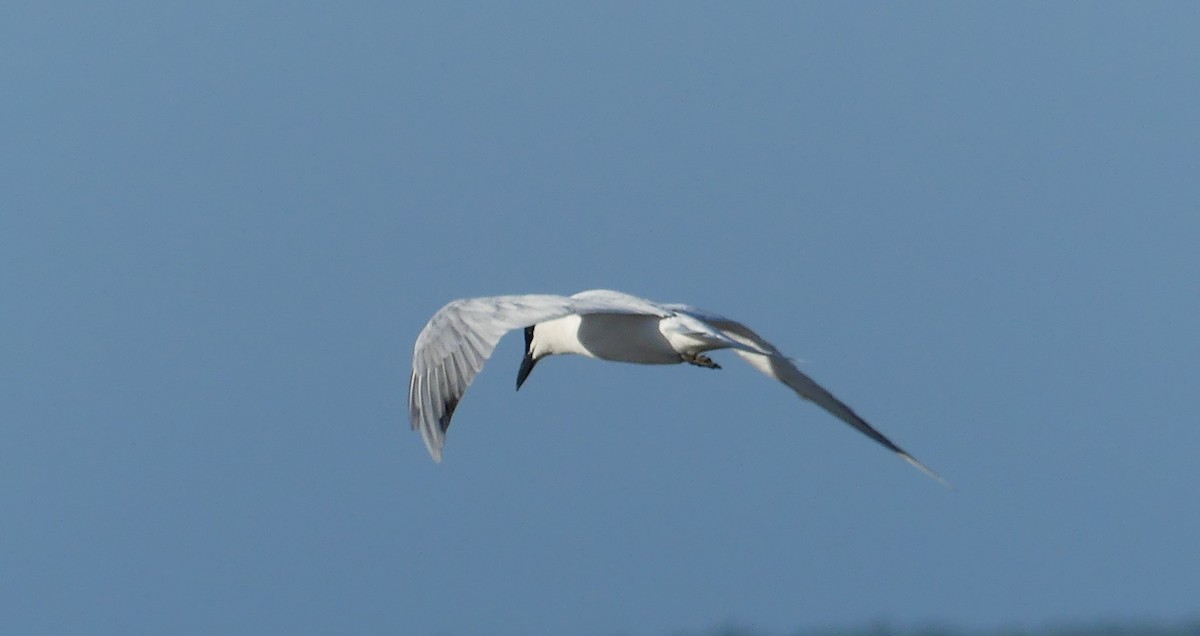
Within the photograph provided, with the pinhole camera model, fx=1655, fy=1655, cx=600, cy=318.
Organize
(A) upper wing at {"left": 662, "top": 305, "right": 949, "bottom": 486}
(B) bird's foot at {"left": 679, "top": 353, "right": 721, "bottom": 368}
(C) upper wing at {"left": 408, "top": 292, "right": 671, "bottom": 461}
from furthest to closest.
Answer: (A) upper wing at {"left": 662, "top": 305, "right": 949, "bottom": 486}, (B) bird's foot at {"left": 679, "top": 353, "right": 721, "bottom": 368}, (C) upper wing at {"left": 408, "top": 292, "right": 671, "bottom": 461}

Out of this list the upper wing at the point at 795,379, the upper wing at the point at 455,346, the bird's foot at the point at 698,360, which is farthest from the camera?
the upper wing at the point at 795,379

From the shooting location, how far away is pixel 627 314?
834cm

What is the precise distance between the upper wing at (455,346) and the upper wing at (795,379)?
69.6 inches

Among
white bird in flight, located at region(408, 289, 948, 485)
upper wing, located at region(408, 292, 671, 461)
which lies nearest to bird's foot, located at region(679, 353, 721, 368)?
white bird in flight, located at region(408, 289, 948, 485)

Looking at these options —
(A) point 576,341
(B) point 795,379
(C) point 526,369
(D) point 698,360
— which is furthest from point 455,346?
(B) point 795,379

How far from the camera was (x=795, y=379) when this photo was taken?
9.44 meters

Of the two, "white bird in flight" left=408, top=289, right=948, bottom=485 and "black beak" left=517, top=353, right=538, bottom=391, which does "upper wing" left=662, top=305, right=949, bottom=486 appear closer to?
"white bird in flight" left=408, top=289, right=948, bottom=485

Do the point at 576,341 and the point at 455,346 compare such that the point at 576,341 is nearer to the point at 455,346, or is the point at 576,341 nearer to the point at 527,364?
the point at 527,364

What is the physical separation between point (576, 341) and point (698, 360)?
0.68 m

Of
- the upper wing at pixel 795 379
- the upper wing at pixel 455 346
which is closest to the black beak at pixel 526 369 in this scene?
the upper wing at pixel 795 379

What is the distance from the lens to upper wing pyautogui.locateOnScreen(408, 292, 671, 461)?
721cm

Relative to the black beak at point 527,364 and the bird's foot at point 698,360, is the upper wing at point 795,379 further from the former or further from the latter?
the black beak at point 527,364

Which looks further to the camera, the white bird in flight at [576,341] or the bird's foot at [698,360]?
the bird's foot at [698,360]

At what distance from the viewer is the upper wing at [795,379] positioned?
9.23 meters
